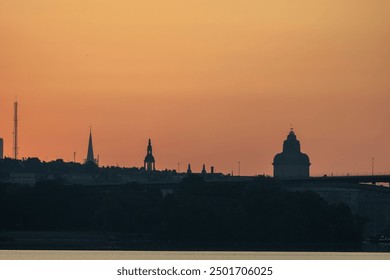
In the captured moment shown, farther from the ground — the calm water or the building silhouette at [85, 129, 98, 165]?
the building silhouette at [85, 129, 98, 165]

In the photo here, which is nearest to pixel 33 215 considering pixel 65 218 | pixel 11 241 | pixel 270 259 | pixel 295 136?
pixel 65 218

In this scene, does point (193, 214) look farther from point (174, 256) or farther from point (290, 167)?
point (174, 256)

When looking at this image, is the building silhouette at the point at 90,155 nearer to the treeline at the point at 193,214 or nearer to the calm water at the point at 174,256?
the treeline at the point at 193,214

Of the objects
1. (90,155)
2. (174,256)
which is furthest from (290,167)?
(174,256)

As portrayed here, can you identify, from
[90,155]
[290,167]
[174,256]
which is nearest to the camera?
[174,256]

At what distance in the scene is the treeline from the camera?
123ft

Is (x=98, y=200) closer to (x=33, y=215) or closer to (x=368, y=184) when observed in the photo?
(x=33, y=215)

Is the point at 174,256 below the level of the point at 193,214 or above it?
below

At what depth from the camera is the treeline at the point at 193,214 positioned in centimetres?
3747

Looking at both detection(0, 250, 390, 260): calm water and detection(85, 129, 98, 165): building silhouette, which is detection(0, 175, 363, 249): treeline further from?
detection(0, 250, 390, 260): calm water

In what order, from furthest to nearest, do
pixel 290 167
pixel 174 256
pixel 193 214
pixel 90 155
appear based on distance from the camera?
pixel 290 167, pixel 90 155, pixel 193 214, pixel 174 256

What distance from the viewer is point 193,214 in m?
39.7

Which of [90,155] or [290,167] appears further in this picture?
[290,167]

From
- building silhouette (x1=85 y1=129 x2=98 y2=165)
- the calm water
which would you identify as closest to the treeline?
building silhouette (x1=85 y1=129 x2=98 y2=165)
